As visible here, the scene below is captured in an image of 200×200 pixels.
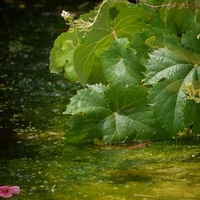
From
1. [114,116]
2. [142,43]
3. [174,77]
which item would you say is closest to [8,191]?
[114,116]

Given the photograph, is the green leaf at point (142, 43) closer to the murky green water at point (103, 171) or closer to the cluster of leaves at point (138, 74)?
the cluster of leaves at point (138, 74)

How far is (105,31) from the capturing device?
254 cm

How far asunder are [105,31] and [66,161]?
651 mm

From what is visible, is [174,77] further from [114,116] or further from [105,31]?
[105,31]

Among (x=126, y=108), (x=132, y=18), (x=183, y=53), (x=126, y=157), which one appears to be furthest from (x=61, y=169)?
(x=132, y=18)

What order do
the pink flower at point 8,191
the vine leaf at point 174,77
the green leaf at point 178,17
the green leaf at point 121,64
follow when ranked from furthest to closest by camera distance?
the green leaf at point 178,17 → the green leaf at point 121,64 → the vine leaf at point 174,77 → the pink flower at point 8,191

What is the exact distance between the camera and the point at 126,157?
7.04ft

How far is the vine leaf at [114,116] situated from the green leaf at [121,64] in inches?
4.8

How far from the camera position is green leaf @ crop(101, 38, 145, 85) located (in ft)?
7.93

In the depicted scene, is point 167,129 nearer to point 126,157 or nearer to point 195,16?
point 126,157

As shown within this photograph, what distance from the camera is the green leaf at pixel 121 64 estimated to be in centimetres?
242

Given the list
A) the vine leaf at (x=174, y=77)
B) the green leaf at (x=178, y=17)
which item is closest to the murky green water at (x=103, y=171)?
the vine leaf at (x=174, y=77)

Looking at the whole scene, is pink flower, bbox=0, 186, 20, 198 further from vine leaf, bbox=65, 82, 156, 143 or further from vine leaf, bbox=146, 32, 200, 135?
vine leaf, bbox=146, 32, 200, 135

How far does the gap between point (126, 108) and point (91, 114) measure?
0.43 feet
